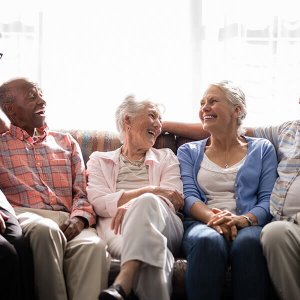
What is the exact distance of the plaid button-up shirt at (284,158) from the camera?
8.41ft

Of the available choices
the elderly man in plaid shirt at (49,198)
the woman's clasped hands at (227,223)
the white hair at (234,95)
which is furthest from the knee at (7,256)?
the white hair at (234,95)

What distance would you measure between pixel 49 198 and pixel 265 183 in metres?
0.99

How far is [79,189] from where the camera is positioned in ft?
9.03

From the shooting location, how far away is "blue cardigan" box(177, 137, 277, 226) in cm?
262

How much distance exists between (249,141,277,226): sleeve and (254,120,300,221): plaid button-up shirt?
0.02m

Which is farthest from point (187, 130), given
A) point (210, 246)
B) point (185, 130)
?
point (210, 246)

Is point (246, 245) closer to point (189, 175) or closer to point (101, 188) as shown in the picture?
point (189, 175)

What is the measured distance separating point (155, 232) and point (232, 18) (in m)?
1.63

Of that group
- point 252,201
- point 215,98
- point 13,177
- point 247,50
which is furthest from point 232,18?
point 13,177

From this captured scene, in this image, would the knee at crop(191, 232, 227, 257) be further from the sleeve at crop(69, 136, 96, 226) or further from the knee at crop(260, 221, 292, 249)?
the sleeve at crop(69, 136, 96, 226)

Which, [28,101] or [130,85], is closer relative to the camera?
[28,101]

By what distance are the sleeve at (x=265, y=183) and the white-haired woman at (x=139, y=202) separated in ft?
1.13

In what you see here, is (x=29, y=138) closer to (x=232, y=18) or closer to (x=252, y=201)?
(x=252, y=201)

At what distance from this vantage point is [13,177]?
2664mm
